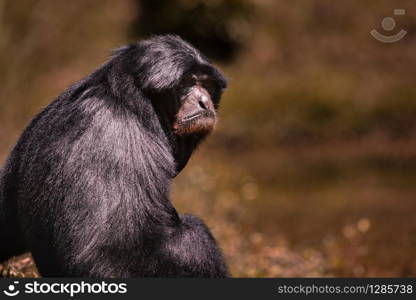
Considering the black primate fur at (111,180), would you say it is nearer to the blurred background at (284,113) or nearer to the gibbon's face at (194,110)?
the gibbon's face at (194,110)

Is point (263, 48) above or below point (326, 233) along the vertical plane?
above

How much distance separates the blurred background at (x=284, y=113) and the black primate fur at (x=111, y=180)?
1.79 metres

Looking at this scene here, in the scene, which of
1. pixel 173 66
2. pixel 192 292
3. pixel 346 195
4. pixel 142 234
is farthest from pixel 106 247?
pixel 346 195

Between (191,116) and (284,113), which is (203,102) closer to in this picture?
(191,116)

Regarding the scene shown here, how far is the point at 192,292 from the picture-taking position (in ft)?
20.4

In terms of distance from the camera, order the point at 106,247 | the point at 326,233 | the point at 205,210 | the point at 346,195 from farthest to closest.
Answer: the point at 346,195, the point at 326,233, the point at 205,210, the point at 106,247

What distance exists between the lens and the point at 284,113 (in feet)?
65.6

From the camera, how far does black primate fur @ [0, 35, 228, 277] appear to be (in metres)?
6.18

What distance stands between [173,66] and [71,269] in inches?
76.3

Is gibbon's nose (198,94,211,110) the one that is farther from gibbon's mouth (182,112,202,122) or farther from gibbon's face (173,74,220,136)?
gibbon's mouth (182,112,202,122)

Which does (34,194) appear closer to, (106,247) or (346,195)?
(106,247)

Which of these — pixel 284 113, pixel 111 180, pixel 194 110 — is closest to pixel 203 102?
pixel 194 110

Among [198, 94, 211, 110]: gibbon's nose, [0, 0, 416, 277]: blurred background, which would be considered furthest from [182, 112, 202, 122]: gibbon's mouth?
[0, 0, 416, 277]: blurred background

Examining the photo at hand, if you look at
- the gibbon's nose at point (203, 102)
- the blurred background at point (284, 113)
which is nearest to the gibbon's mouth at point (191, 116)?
the gibbon's nose at point (203, 102)
